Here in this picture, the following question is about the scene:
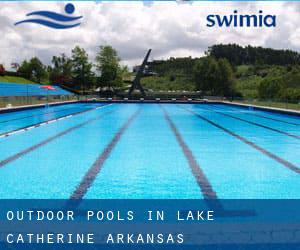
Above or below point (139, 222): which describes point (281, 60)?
above

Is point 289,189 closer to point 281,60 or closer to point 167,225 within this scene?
point 167,225

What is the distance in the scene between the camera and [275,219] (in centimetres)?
416

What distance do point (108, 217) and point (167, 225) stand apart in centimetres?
64

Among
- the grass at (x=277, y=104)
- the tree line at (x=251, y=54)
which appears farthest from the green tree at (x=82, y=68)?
the tree line at (x=251, y=54)

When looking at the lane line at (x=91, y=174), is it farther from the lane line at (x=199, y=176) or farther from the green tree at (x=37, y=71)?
the green tree at (x=37, y=71)

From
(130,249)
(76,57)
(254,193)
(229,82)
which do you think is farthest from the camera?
(229,82)

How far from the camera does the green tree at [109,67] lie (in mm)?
56125

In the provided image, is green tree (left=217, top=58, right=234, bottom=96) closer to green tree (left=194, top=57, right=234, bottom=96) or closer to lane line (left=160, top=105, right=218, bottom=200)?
green tree (left=194, top=57, right=234, bottom=96)

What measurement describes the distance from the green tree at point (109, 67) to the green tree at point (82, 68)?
4.72ft

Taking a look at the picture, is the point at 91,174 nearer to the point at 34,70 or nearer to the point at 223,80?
the point at 223,80

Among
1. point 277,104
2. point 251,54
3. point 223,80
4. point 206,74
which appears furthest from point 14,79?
point 251,54

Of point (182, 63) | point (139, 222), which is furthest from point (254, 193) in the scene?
point (182, 63)

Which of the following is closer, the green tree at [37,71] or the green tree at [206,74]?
the green tree at [206,74]

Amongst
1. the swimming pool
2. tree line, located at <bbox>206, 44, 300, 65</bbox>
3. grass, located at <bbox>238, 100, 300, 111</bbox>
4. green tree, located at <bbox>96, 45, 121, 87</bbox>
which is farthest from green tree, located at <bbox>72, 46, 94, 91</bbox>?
tree line, located at <bbox>206, 44, 300, 65</bbox>
